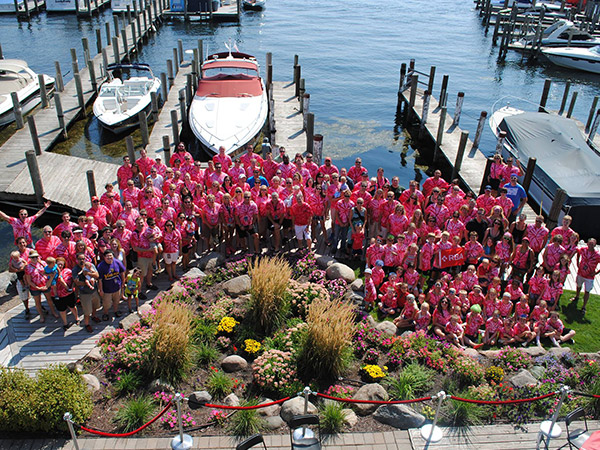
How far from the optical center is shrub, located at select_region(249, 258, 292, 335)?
8.54 metres

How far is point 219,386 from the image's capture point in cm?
743

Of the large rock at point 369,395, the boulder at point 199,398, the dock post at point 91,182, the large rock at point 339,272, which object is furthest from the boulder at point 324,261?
the dock post at point 91,182

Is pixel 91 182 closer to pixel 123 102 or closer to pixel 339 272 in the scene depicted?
pixel 339 272

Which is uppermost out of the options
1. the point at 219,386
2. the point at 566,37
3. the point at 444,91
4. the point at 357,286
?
the point at 566,37

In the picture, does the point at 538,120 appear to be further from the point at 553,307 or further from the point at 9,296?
the point at 9,296

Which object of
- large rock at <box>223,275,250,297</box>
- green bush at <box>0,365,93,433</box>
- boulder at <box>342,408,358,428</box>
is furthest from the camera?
large rock at <box>223,275,250,297</box>

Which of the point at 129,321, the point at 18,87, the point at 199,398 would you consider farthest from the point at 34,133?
the point at 199,398

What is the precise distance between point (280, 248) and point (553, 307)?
5735 millimetres

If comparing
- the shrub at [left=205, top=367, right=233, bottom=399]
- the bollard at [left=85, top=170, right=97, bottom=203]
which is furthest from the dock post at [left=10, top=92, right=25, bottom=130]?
the shrub at [left=205, top=367, right=233, bottom=399]

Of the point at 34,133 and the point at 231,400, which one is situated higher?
the point at 34,133

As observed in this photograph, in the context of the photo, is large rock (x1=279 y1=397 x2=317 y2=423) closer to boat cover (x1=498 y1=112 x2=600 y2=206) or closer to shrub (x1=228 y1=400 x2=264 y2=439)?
shrub (x1=228 y1=400 x2=264 y2=439)

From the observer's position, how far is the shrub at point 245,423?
676 centimetres

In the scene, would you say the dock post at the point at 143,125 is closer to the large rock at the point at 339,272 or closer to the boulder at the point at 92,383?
the large rock at the point at 339,272

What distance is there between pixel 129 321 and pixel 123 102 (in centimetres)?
1436
